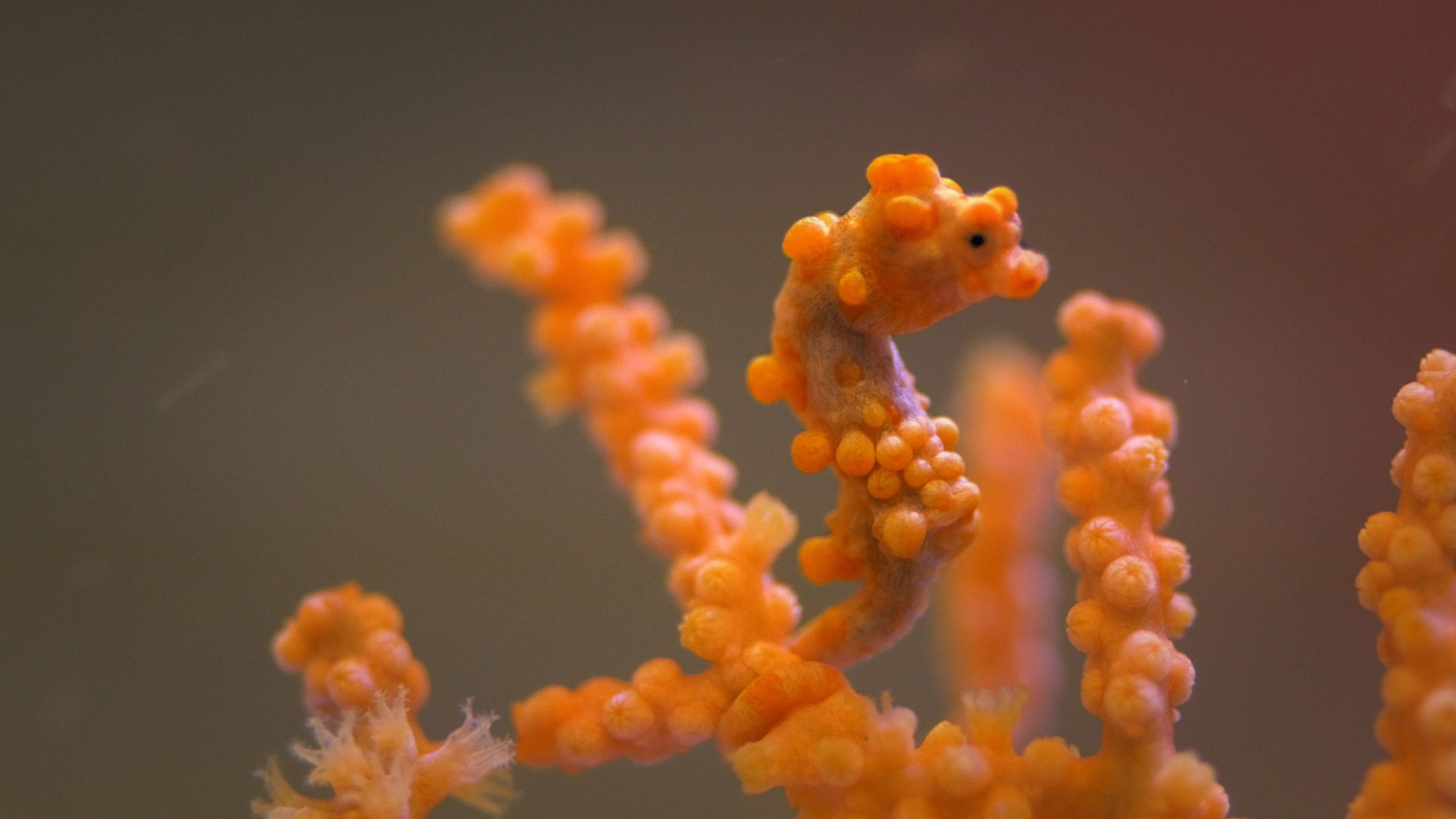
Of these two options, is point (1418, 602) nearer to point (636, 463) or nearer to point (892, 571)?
point (892, 571)

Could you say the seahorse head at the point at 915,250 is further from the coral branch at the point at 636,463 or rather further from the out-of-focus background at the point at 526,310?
the out-of-focus background at the point at 526,310

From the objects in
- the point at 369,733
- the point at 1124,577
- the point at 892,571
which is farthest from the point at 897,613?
the point at 369,733

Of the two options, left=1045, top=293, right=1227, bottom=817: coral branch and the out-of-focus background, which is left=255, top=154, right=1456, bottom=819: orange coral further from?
the out-of-focus background

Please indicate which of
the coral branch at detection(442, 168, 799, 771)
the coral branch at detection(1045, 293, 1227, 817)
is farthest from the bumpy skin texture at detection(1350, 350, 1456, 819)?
the coral branch at detection(442, 168, 799, 771)

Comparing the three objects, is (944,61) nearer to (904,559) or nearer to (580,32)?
(580,32)

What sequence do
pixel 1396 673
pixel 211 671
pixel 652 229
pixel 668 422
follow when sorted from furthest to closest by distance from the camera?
1. pixel 652 229
2. pixel 211 671
3. pixel 668 422
4. pixel 1396 673

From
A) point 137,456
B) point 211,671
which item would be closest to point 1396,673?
point 211,671
